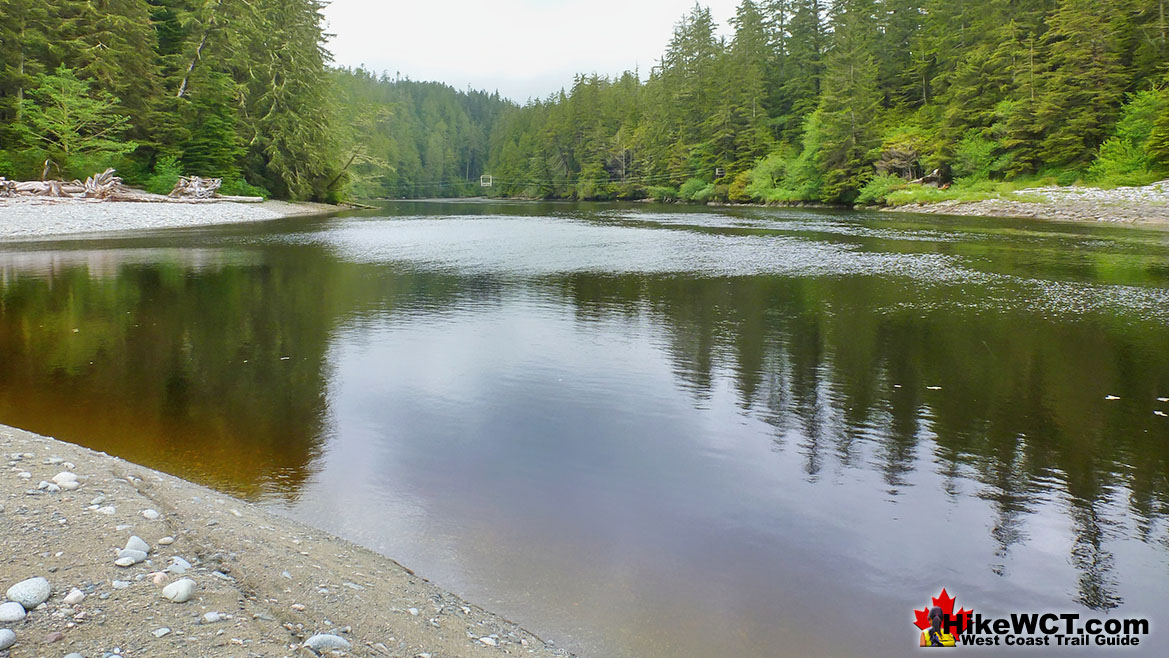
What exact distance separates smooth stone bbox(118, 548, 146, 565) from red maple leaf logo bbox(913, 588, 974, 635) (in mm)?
4358

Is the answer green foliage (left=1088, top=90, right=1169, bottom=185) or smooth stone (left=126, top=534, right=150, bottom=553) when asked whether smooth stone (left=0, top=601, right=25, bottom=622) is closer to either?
smooth stone (left=126, top=534, right=150, bottom=553)

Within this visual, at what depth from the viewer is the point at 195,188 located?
147 ft

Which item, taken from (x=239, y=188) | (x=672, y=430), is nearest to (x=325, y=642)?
(x=672, y=430)

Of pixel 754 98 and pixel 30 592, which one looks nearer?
pixel 30 592

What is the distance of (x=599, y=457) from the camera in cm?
689

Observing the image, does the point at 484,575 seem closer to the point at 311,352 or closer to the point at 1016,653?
the point at 1016,653

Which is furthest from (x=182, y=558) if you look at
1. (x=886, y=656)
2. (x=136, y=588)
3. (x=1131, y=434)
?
(x=1131, y=434)

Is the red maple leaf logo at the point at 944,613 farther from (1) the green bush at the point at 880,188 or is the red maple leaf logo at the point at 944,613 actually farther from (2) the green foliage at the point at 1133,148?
(1) the green bush at the point at 880,188

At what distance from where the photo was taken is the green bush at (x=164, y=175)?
146ft

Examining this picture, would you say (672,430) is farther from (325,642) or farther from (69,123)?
(69,123)

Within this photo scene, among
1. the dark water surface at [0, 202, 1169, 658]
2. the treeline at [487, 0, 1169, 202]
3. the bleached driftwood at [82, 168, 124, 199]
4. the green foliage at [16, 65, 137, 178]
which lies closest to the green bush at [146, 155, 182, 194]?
the green foliage at [16, 65, 137, 178]

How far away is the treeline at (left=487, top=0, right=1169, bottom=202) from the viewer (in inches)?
1740

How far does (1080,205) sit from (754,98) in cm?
4064

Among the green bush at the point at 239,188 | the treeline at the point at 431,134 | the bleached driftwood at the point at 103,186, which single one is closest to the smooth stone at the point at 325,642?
the bleached driftwood at the point at 103,186
